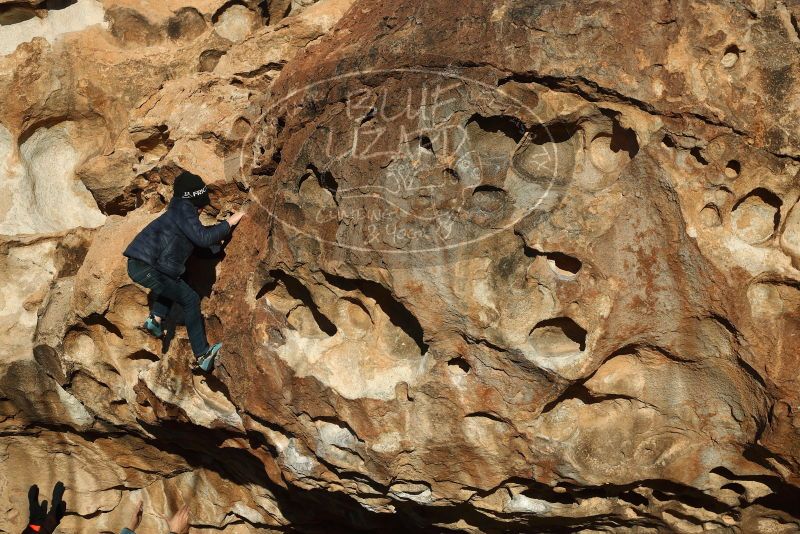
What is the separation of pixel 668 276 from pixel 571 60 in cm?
111

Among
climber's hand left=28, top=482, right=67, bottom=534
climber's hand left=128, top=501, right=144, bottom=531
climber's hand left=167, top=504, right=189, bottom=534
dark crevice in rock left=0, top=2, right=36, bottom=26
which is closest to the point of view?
climber's hand left=167, top=504, right=189, bottom=534

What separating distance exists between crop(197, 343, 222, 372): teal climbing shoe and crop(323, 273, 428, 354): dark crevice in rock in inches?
35.9

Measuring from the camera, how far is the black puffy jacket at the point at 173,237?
5.14 metres

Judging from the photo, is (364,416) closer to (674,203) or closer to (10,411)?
(674,203)

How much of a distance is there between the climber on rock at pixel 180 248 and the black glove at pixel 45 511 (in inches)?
81.5

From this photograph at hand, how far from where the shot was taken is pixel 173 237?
518 cm

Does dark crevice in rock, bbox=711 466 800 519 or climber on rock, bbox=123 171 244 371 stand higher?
climber on rock, bbox=123 171 244 371

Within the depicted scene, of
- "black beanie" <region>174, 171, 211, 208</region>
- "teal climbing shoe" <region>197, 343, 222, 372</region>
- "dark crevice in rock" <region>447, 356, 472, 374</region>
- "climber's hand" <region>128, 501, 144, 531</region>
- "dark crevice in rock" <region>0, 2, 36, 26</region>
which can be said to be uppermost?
"dark crevice in rock" <region>0, 2, 36, 26</region>

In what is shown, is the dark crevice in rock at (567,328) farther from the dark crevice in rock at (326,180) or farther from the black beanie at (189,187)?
the black beanie at (189,187)

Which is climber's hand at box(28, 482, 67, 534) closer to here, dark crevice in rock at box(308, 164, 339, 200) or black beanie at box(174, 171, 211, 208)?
black beanie at box(174, 171, 211, 208)

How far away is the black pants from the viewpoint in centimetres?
524

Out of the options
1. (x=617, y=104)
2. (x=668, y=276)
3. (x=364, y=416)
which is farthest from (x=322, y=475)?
(x=617, y=104)

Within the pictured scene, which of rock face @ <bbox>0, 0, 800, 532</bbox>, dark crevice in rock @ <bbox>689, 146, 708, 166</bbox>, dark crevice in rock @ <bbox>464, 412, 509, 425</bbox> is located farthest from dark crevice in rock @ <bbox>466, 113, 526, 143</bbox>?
dark crevice in rock @ <bbox>464, 412, 509, 425</bbox>

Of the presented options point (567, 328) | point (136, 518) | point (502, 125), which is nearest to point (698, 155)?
point (502, 125)
